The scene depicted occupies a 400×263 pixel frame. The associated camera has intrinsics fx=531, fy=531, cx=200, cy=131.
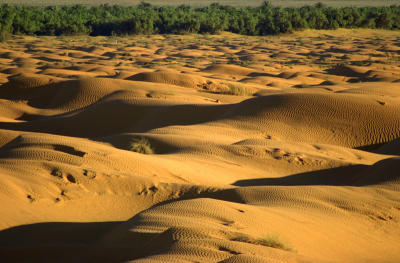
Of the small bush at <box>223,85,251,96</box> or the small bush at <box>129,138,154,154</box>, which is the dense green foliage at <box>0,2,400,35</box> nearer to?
the small bush at <box>223,85,251,96</box>

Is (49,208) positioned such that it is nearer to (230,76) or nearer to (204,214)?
(204,214)

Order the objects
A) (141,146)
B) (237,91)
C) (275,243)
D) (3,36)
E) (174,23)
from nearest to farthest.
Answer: (275,243) < (141,146) < (237,91) < (3,36) < (174,23)

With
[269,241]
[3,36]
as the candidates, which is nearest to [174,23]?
[3,36]

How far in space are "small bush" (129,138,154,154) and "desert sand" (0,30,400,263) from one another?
0.57 ft

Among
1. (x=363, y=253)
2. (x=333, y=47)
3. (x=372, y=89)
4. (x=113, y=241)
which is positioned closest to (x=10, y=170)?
(x=113, y=241)

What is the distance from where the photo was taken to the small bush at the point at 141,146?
11.8 meters

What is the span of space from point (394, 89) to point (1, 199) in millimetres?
16244

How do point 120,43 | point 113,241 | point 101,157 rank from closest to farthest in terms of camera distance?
1. point 113,241
2. point 101,157
3. point 120,43

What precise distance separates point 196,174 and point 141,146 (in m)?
2.58

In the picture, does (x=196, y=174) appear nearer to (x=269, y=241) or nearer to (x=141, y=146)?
(x=141, y=146)

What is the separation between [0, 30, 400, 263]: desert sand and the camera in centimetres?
584

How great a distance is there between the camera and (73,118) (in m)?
18.3

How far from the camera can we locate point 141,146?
1198cm

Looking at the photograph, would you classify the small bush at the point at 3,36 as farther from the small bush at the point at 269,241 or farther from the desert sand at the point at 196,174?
the small bush at the point at 269,241
